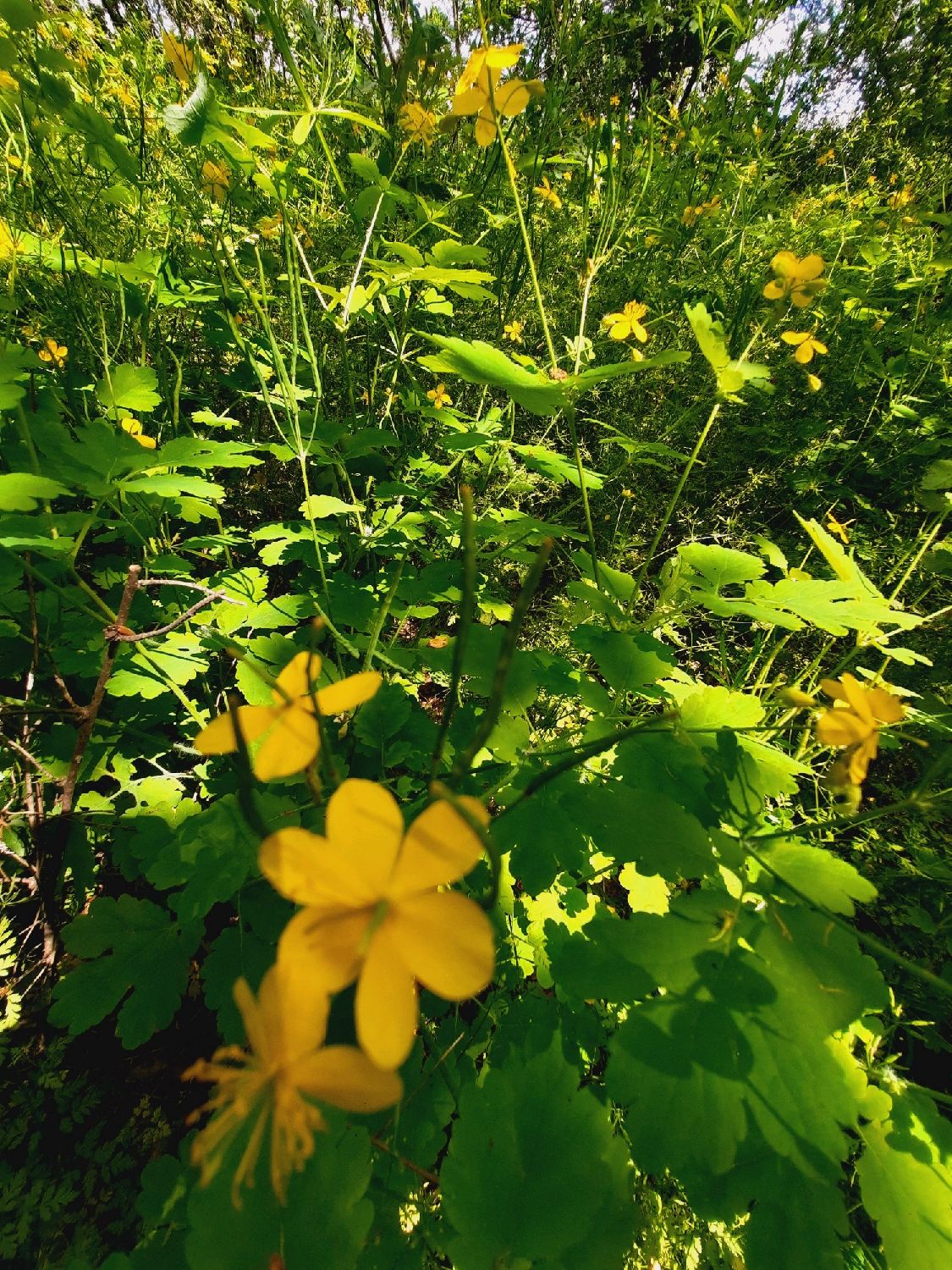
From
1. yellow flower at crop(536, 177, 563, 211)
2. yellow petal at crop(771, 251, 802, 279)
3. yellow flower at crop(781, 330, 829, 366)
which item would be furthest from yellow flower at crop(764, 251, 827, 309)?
yellow flower at crop(536, 177, 563, 211)

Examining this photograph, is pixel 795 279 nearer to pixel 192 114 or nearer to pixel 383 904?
pixel 192 114

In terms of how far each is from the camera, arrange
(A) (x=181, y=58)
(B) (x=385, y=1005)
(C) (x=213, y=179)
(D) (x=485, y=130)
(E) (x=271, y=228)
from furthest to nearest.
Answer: (E) (x=271, y=228), (C) (x=213, y=179), (A) (x=181, y=58), (D) (x=485, y=130), (B) (x=385, y=1005)

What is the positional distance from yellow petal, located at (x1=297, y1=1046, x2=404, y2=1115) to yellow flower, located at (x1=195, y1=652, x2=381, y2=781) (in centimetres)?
21

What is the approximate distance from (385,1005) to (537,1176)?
44 centimetres

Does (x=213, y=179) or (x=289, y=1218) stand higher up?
(x=213, y=179)

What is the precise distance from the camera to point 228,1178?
22.7 inches

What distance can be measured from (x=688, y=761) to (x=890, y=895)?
3.85 ft

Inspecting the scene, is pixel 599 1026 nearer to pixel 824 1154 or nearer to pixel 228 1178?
pixel 824 1154

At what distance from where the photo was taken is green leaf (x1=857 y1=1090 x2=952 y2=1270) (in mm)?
774

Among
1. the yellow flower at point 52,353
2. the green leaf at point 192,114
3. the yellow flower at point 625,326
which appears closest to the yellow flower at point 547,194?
the yellow flower at point 625,326

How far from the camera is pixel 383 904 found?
41cm

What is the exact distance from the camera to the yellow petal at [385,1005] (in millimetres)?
347

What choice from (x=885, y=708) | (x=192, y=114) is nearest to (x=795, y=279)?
(x=885, y=708)

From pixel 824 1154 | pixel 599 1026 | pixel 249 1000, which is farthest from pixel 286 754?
pixel 599 1026
